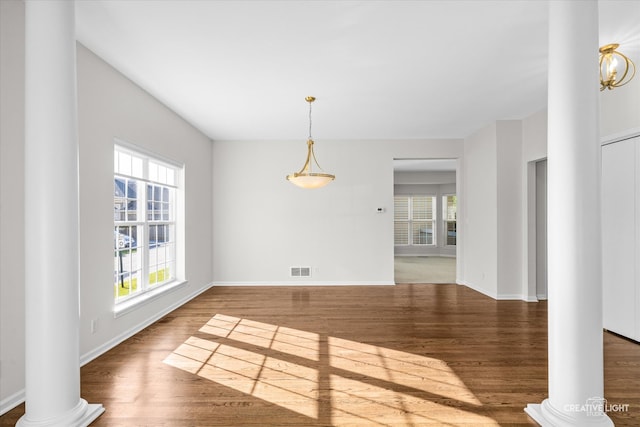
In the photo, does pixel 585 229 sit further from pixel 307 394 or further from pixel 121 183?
pixel 121 183

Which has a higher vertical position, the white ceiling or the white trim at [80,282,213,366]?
the white ceiling

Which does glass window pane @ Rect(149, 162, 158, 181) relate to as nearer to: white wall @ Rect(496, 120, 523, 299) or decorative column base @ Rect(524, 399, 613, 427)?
decorative column base @ Rect(524, 399, 613, 427)

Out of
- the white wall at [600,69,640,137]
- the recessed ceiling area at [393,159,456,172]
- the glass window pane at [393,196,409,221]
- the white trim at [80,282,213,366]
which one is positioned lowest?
the white trim at [80,282,213,366]

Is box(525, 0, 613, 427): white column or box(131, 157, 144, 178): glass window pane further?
box(131, 157, 144, 178): glass window pane

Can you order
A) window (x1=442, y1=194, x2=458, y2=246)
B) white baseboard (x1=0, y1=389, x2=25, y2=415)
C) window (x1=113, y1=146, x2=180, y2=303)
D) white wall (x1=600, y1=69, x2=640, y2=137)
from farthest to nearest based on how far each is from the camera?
window (x1=442, y1=194, x2=458, y2=246), window (x1=113, y1=146, x2=180, y2=303), white wall (x1=600, y1=69, x2=640, y2=137), white baseboard (x1=0, y1=389, x2=25, y2=415)

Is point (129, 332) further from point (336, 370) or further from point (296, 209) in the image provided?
point (296, 209)

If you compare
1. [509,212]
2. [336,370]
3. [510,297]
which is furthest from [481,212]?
[336,370]

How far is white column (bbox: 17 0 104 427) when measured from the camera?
187cm

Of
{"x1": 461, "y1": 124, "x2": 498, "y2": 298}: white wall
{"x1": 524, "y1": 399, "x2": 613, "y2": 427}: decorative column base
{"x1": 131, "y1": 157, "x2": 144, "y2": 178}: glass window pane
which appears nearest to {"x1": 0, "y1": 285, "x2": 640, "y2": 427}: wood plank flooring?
{"x1": 524, "y1": 399, "x2": 613, "y2": 427}: decorative column base

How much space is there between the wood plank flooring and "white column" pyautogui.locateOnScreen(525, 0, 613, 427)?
0.43m

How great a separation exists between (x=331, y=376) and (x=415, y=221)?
9446mm

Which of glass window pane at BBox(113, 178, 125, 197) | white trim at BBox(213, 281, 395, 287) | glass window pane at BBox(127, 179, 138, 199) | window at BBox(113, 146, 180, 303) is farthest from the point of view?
white trim at BBox(213, 281, 395, 287)

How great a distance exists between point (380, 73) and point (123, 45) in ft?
8.01

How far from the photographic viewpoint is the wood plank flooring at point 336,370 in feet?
6.91
